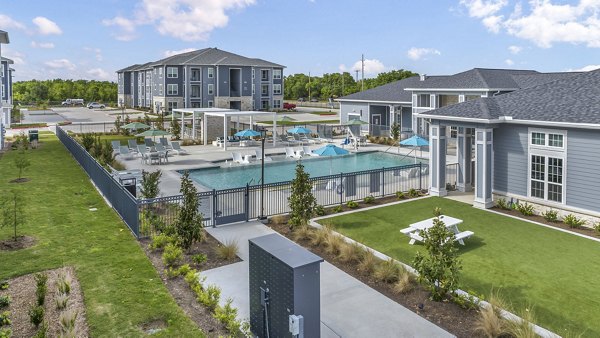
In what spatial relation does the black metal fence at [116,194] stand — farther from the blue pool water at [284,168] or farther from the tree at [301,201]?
the blue pool water at [284,168]

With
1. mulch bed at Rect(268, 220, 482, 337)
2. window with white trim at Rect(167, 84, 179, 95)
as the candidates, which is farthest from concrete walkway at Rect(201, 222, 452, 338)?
window with white trim at Rect(167, 84, 179, 95)

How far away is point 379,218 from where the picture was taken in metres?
16.8

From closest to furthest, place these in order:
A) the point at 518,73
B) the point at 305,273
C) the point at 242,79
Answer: the point at 305,273 → the point at 518,73 → the point at 242,79

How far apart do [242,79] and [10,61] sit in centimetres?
3321

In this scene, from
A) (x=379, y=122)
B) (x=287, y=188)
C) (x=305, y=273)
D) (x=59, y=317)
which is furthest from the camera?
(x=379, y=122)

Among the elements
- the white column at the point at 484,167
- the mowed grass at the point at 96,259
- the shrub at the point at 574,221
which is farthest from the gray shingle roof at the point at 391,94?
the mowed grass at the point at 96,259

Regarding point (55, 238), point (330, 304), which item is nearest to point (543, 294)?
point (330, 304)

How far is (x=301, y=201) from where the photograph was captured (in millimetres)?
15289

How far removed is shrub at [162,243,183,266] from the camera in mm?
11836

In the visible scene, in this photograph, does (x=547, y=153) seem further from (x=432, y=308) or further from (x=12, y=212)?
(x=12, y=212)

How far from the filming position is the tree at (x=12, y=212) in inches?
528

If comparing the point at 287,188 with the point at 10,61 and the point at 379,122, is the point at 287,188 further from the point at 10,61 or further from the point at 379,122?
the point at 10,61

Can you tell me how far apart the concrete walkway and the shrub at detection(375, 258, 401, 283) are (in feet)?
1.64

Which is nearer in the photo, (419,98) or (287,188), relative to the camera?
(287,188)
